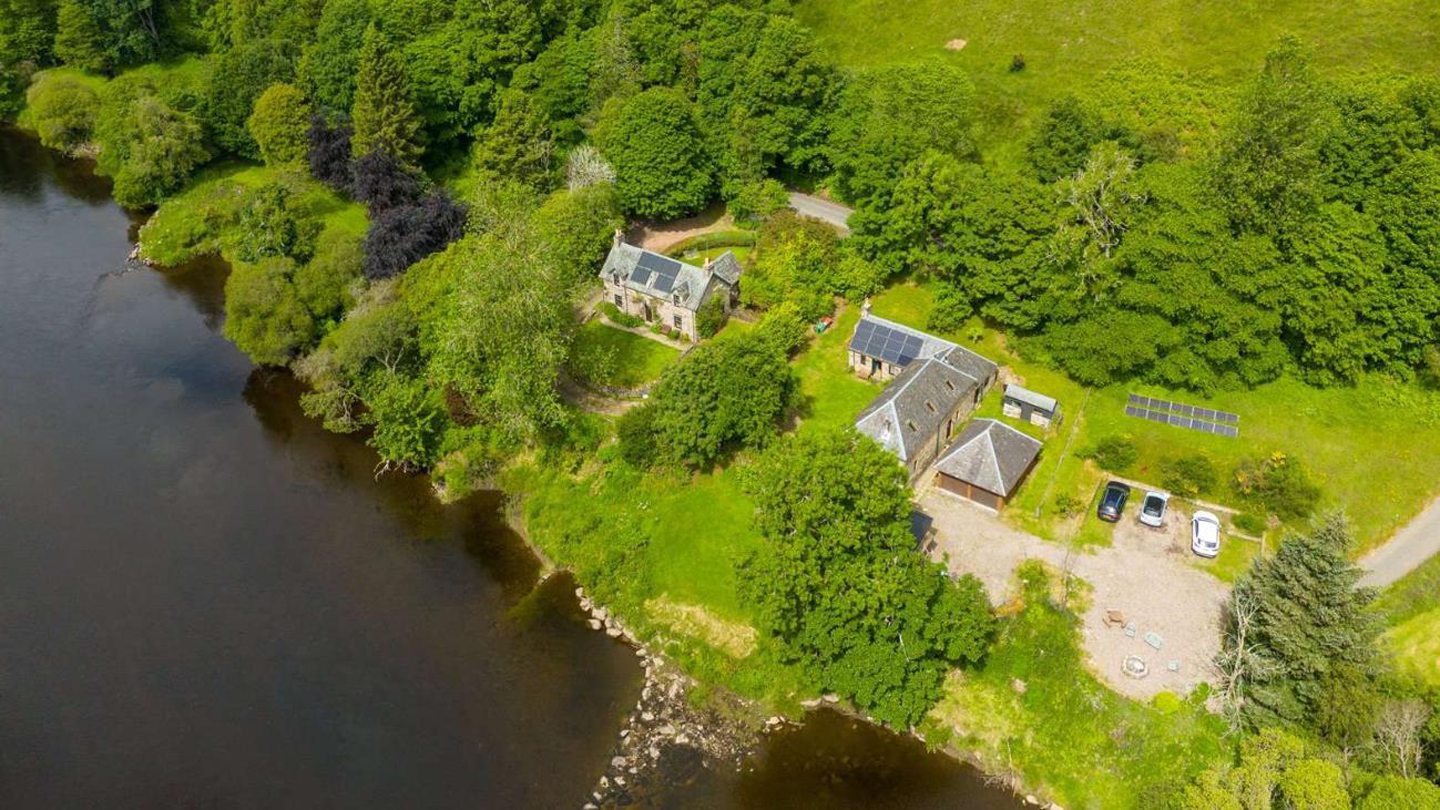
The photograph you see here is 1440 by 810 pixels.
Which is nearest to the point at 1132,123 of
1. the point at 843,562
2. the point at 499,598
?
the point at 843,562

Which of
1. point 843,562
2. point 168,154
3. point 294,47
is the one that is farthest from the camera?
point 294,47

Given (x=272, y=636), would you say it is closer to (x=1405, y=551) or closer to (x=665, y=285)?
(x=665, y=285)

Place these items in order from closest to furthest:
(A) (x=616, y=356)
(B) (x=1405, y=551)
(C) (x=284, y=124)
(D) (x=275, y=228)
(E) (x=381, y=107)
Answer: (B) (x=1405, y=551) < (A) (x=616, y=356) < (D) (x=275, y=228) < (E) (x=381, y=107) < (C) (x=284, y=124)

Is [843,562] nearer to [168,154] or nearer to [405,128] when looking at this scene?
[405,128]

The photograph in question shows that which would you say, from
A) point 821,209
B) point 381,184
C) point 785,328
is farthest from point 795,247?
point 381,184

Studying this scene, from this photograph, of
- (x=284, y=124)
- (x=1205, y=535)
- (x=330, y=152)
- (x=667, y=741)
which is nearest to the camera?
(x=667, y=741)

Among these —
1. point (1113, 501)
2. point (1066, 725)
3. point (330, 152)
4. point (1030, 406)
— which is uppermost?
point (330, 152)

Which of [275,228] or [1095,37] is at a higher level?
[1095,37]

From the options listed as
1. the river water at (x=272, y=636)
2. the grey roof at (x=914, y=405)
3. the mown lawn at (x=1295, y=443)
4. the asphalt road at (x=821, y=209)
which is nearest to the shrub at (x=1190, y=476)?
the mown lawn at (x=1295, y=443)
